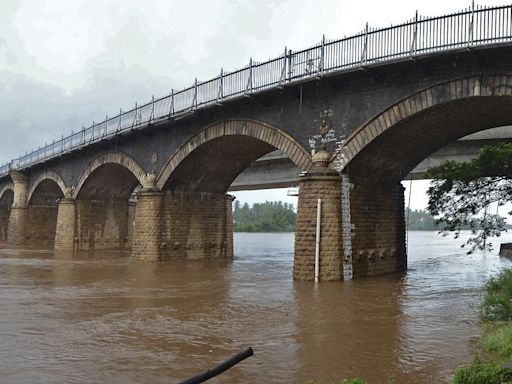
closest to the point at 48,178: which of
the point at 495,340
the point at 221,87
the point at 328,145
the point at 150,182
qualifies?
the point at 150,182

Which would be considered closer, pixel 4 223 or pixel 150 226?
pixel 150 226

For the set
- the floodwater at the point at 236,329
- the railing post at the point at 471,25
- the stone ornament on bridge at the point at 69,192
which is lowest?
the floodwater at the point at 236,329

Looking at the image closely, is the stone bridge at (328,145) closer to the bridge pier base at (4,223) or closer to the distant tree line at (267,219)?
the bridge pier base at (4,223)

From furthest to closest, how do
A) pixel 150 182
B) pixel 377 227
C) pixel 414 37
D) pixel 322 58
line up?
pixel 150 182 → pixel 377 227 → pixel 322 58 → pixel 414 37

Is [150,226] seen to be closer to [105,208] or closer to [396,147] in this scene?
[105,208]

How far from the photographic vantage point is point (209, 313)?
1245 cm

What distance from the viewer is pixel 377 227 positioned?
19.7m

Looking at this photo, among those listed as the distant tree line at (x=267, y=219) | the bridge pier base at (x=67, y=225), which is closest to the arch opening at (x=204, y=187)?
the bridge pier base at (x=67, y=225)

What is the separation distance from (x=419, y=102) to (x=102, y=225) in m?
28.4

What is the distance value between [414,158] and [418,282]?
4759 mm

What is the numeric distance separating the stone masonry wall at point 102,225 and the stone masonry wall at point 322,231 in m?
23.8

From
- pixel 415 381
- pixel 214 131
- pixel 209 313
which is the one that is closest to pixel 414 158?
pixel 214 131

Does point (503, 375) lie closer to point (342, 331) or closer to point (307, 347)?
point (307, 347)

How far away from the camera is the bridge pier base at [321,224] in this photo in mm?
17234
